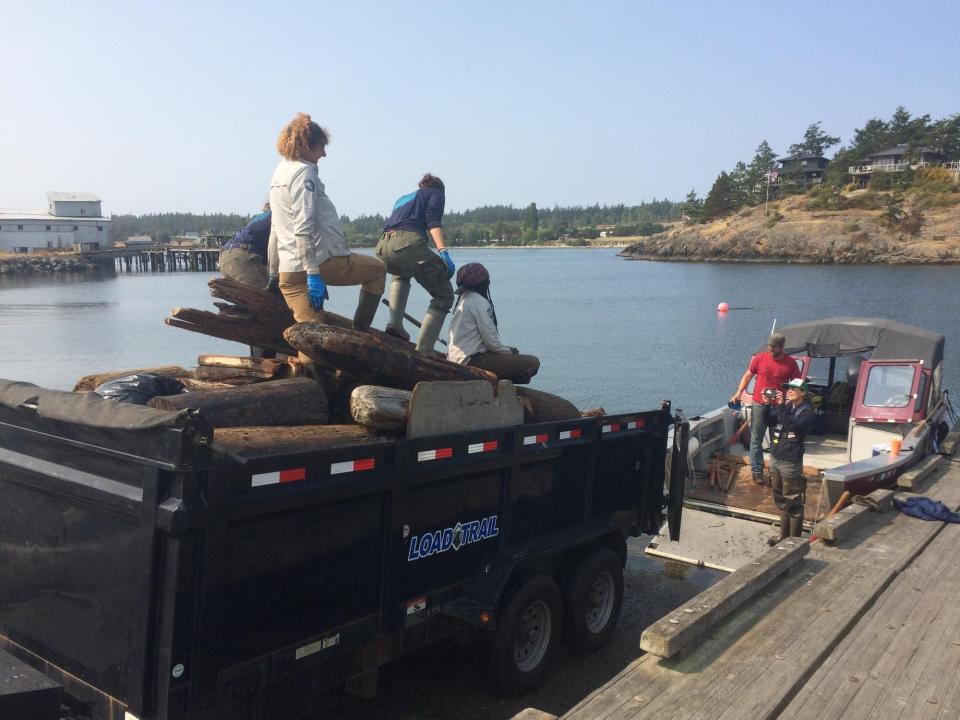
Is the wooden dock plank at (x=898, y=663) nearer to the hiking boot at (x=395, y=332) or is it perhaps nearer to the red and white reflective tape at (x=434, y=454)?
the red and white reflective tape at (x=434, y=454)

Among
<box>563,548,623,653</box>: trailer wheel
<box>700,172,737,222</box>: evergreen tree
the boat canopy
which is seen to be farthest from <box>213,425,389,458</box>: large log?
<box>700,172,737,222</box>: evergreen tree

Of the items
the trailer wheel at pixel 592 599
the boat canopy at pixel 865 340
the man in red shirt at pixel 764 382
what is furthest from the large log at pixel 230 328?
the boat canopy at pixel 865 340

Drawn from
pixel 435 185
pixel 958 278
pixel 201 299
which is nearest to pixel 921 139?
pixel 958 278

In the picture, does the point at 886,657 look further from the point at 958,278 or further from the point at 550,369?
the point at 958,278

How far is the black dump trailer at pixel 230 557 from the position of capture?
3.20m

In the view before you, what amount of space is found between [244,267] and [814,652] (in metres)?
5.24

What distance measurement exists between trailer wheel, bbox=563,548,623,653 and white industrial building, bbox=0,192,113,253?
368 ft

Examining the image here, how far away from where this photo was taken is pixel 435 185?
7273 millimetres

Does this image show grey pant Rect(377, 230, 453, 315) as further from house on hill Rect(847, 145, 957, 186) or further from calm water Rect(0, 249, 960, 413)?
house on hill Rect(847, 145, 957, 186)

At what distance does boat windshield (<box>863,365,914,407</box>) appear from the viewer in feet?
38.2

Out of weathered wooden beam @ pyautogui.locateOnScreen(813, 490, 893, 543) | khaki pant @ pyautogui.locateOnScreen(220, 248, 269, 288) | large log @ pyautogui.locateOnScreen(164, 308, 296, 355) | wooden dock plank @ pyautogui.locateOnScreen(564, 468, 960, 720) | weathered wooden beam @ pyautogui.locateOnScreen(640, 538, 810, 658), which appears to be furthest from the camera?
khaki pant @ pyautogui.locateOnScreen(220, 248, 269, 288)

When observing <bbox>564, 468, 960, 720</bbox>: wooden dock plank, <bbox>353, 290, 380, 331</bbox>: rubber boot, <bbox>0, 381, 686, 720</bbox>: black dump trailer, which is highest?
<bbox>353, 290, 380, 331</bbox>: rubber boot

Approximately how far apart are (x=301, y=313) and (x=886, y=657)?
4310 millimetres

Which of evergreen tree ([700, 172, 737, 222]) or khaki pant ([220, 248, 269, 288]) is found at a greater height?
evergreen tree ([700, 172, 737, 222])
